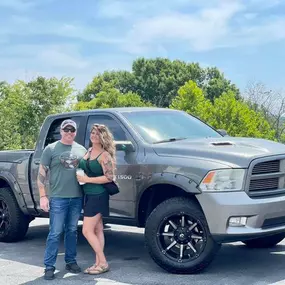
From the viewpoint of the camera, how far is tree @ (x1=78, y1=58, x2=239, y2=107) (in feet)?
188

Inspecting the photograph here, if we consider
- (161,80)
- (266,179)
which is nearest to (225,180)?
(266,179)

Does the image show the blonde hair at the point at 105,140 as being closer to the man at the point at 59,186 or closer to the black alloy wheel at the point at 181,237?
the man at the point at 59,186

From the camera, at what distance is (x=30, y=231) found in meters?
9.48

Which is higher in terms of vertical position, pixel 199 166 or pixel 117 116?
pixel 117 116

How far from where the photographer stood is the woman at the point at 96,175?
5859 millimetres

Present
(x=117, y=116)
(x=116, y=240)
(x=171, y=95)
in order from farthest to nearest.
Result: 1. (x=171, y=95)
2. (x=116, y=240)
3. (x=117, y=116)

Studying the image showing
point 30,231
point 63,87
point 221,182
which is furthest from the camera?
point 63,87

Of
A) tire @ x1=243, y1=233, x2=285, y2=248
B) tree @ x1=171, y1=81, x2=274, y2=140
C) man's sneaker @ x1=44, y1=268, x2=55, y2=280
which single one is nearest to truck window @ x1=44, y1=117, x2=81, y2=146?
man's sneaker @ x1=44, y1=268, x2=55, y2=280

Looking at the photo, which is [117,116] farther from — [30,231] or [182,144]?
[30,231]

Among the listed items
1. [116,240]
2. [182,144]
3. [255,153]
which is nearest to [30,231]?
[116,240]

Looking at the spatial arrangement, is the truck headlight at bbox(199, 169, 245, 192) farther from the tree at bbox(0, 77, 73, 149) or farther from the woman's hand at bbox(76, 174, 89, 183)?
the tree at bbox(0, 77, 73, 149)

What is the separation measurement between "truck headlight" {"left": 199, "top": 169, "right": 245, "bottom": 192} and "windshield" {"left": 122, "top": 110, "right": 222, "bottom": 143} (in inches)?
42.6

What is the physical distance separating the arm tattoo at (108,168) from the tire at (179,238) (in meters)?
0.64

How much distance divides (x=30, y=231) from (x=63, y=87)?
21.5m
